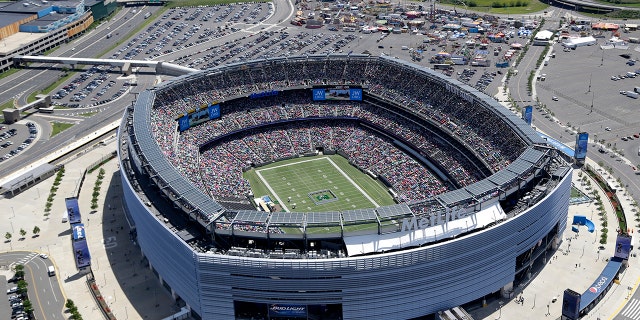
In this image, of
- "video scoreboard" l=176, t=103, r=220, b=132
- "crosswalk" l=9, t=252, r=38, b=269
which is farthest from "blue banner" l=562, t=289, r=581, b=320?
"video scoreboard" l=176, t=103, r=220, b=132

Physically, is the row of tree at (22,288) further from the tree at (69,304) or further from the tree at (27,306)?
the tree at (69,304)

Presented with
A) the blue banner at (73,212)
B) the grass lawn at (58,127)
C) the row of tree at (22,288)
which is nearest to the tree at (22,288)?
the row of tree at (22,288)

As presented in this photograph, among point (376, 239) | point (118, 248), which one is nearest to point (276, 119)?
point (118, 248)

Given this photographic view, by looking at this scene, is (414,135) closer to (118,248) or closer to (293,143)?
(293,143)

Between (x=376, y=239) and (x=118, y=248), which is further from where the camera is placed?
(x=118, y=248)

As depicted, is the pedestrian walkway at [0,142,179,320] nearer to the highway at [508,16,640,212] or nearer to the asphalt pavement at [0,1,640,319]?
the asphalt pavement at [0,1,640,319]

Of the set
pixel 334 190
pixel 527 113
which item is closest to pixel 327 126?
pixel 334 190

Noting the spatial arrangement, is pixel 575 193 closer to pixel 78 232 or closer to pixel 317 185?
pixel 317 185
